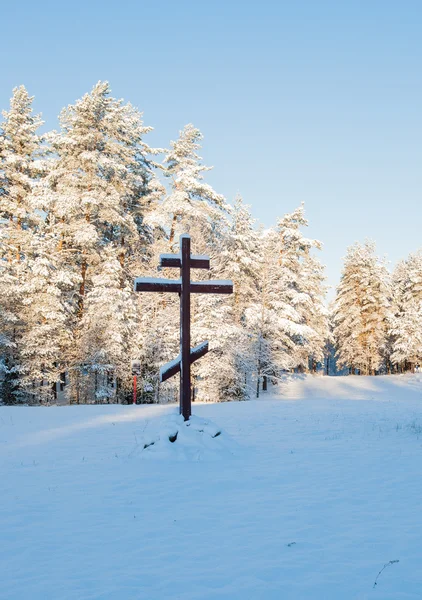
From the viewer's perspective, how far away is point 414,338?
120ft

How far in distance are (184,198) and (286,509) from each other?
20.5 meters

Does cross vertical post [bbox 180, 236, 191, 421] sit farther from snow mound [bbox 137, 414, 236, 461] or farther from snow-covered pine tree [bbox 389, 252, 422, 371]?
snow-covered pine tree [bbox 389, 252, 422, 371]

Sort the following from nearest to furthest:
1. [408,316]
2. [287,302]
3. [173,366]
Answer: [173,366] → [287,302] → [408,316]

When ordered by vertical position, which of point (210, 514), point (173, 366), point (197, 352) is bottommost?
point (210, 514)

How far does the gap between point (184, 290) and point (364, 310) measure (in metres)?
34.2

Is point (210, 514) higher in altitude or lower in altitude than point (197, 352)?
lower

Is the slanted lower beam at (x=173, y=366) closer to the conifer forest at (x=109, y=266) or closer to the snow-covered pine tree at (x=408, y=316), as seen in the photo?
the conifer forest at (x=109, y=266)

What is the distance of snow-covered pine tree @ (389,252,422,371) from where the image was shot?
36688 mm

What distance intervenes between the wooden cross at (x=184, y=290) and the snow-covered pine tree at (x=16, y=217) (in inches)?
537

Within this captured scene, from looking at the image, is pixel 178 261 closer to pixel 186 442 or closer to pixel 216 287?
pixel 216 287

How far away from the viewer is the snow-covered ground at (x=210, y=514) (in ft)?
11.0

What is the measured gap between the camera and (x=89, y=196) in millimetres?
22266

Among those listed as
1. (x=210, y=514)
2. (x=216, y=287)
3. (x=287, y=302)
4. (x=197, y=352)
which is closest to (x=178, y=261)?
(x=216, y=287)

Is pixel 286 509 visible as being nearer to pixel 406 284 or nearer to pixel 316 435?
pixel 316 435
